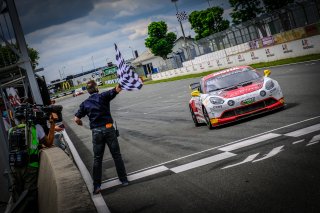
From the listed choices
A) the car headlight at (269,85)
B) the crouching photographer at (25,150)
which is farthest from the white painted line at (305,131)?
the crouching photographer at (25,150)

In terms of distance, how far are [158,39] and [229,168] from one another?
9941cm

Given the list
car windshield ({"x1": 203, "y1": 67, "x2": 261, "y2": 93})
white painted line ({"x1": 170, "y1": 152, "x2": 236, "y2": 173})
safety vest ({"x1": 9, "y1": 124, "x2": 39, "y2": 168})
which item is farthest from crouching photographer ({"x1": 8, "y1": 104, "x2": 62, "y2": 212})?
car windshield ({"x1": 203, "y1": 67, "x2": 261, "y2": 93})

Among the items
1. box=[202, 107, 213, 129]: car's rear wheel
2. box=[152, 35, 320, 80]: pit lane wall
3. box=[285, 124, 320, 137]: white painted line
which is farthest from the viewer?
box=[152, 35, 320, 80]: pit lane wall

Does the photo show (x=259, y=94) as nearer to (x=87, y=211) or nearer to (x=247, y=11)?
(x=87, y=211)

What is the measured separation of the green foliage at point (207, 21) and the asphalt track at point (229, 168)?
89.3m

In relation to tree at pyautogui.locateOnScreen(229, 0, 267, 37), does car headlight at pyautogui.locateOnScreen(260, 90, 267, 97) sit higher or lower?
lower

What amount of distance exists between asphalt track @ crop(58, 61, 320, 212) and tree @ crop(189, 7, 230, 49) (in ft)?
293

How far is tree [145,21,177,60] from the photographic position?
4094 inches

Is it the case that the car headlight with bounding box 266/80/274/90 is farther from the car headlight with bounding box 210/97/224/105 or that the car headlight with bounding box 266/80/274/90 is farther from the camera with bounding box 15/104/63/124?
the camera with bounding box 15/104/63/124

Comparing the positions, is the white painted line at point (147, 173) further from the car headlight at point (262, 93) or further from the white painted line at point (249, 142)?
the car headlight at point (262, 93)

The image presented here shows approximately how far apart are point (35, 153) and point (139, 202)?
8.68 ft

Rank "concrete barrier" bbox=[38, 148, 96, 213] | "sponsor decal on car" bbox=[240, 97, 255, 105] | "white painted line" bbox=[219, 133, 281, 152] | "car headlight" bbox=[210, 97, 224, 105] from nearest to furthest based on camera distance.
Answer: "concrete barrier" bbox=[38, 148, 96, 213] → "white painted line" bbox=[219, 133, 281, 152] → "sponsor decal on car" bbox=[240, 97, 255, 105] → "car headlight" bbox=[210, 97, 224, 105]

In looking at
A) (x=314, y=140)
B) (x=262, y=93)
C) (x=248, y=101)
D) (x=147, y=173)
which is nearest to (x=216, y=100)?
(x=248, y=101)

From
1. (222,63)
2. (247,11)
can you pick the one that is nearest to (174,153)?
(222,63)
